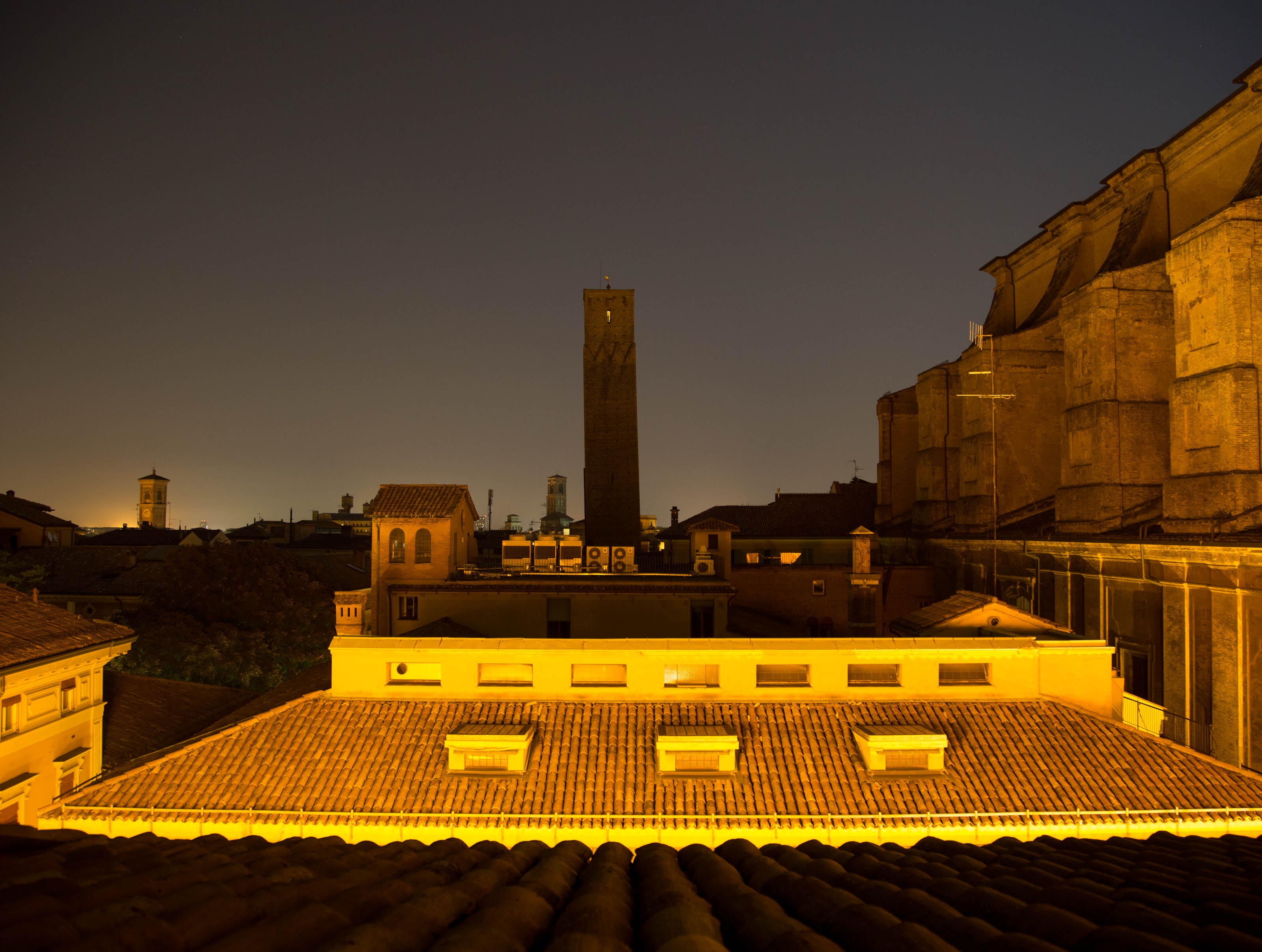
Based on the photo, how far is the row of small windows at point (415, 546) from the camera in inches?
917

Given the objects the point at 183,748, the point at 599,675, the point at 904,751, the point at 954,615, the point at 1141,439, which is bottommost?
the point at 183,748

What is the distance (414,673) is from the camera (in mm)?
12883

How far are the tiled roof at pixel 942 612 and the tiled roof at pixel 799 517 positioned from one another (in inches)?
855

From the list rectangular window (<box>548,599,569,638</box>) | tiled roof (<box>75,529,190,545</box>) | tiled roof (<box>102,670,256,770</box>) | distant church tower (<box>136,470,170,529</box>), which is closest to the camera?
tiled roof (<box>102,670,256,770</box>)

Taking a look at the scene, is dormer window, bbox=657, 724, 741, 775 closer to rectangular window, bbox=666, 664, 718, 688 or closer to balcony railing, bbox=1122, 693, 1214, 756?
rectangular window, bbox=666, 664, 718, 688

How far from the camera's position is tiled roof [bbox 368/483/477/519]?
77.0 ft

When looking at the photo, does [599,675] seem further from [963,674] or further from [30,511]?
[30,511]

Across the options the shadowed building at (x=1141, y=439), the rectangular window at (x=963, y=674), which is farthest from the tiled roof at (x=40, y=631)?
the shadowed building at (x=1141, y=439)

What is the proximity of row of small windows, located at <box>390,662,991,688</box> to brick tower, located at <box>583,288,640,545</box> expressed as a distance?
25.3 m

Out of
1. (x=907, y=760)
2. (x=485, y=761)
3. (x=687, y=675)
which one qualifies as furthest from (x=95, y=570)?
(x=907, y=760)

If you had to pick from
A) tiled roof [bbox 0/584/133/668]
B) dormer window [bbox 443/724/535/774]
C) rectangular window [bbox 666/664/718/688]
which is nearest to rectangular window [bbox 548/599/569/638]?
rectangular window [bbox 666/664/718/688]

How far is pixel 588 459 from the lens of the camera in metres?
38.5

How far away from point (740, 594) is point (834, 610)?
170 inches

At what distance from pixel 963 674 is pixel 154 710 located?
21.0 metres
